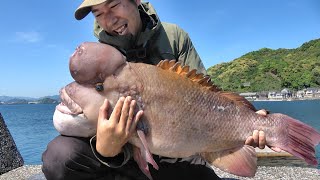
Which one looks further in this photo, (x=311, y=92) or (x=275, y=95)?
(x=311, y=92)

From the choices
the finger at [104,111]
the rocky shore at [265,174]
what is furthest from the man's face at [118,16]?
the rocky shore at [265,174]

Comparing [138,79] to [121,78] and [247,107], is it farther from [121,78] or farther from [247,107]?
[247,107]

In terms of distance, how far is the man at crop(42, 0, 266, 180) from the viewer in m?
3.07

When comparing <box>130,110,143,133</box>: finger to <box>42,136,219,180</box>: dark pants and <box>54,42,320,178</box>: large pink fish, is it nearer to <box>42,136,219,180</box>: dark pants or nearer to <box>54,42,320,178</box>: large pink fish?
<box>54,42,320,178</box>: large pink fish

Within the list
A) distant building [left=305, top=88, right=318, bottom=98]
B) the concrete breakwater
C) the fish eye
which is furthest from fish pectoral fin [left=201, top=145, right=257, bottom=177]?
distant building [left=305, top=88, right=318, bottom=98]

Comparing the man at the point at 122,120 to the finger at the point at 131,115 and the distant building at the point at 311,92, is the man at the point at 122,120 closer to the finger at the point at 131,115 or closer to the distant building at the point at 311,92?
the finger at the point at 131,115

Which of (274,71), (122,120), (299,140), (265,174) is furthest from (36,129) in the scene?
(274,71)

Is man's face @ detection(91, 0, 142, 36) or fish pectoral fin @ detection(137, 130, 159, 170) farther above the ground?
man's face @ detection(91, 0, 142, 36)

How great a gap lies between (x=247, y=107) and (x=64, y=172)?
163cm

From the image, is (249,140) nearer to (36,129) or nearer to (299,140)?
(299,140)

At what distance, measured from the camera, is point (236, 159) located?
332 centimetres

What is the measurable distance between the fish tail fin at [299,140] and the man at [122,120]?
183 mm

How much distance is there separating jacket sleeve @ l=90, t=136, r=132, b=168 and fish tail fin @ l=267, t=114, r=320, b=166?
1.20m

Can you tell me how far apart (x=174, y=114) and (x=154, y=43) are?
1.26 m
